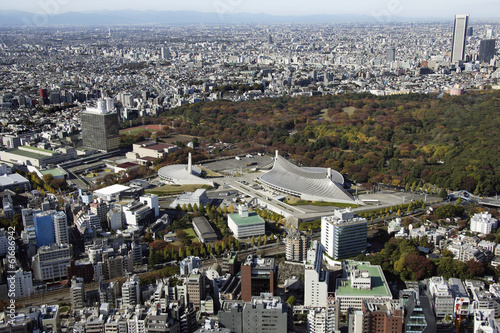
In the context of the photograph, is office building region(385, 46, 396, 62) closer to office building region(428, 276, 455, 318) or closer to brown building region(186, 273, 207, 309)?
office building region(428, 276, 455, 318)

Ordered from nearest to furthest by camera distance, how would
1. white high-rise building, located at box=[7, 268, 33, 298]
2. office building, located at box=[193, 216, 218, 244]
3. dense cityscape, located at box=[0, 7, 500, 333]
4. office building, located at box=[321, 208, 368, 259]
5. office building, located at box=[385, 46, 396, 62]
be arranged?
dense cityscape, located at box=[0, 7, 500, 333] < white high-rise building, located at box=[7, 268, 33, 298] < office building, located at box=[321, 208, 368, 259] < office building, located at box=[193, 216, 218, 244] < office building, located at box=[385, 46, 396, 62]

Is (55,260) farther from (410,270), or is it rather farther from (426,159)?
(426,159)

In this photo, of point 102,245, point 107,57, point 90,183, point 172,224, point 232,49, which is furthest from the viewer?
point 232,49

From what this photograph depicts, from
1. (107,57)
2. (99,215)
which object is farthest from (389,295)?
(107,57)

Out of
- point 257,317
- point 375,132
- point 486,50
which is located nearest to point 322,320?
point 257,317

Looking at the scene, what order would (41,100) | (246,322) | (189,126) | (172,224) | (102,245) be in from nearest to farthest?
(246,322)
(102,245)
(172,224)
(189,126)
(41,100)

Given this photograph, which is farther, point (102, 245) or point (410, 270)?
point (102, 245)

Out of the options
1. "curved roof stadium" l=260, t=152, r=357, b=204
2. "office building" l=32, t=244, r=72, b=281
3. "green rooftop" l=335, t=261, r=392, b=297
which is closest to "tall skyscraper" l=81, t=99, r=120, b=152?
"curved roof stadium" l=260, t=152, r=357, b=204
